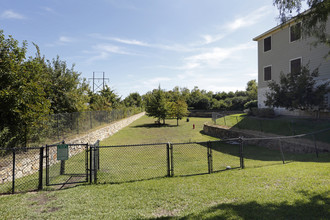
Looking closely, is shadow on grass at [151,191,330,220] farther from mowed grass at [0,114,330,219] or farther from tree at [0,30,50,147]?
tree at [0,30,50,147]

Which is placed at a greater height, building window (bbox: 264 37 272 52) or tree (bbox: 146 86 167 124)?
building window (bbox: 264 37 272 52)

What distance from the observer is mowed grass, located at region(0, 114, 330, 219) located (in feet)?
14.1

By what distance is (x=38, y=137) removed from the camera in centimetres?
979

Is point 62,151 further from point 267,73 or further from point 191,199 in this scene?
point 267,73

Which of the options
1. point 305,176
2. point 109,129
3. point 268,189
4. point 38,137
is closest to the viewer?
point 268,189

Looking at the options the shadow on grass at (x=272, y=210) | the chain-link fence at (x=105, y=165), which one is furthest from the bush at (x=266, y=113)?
the shadow on grass at (x=272, y=210)

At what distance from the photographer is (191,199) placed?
5.09 m

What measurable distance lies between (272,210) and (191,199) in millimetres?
1804

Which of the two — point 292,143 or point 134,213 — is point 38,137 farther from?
point 292,143

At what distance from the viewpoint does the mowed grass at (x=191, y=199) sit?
14.1 feet

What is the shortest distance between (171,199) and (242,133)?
13.1m

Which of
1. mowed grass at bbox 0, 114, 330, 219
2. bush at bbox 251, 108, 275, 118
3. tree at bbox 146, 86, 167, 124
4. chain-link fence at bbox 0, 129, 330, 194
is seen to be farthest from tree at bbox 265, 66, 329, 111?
tree at bbox 146, 86, 167, 124

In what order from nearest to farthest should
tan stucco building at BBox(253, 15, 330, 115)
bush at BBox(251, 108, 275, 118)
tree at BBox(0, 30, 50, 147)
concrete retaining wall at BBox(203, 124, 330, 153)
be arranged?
tree at BBox(0, 30, 50, 147)
concrete retaining wall at BBox(203, 124, 330, 153)
tan stucco building at BBox(253, 15, 330, 115)
bush at BBox(251, 108, 275, 118)

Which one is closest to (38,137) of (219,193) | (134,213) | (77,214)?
(77,214)
